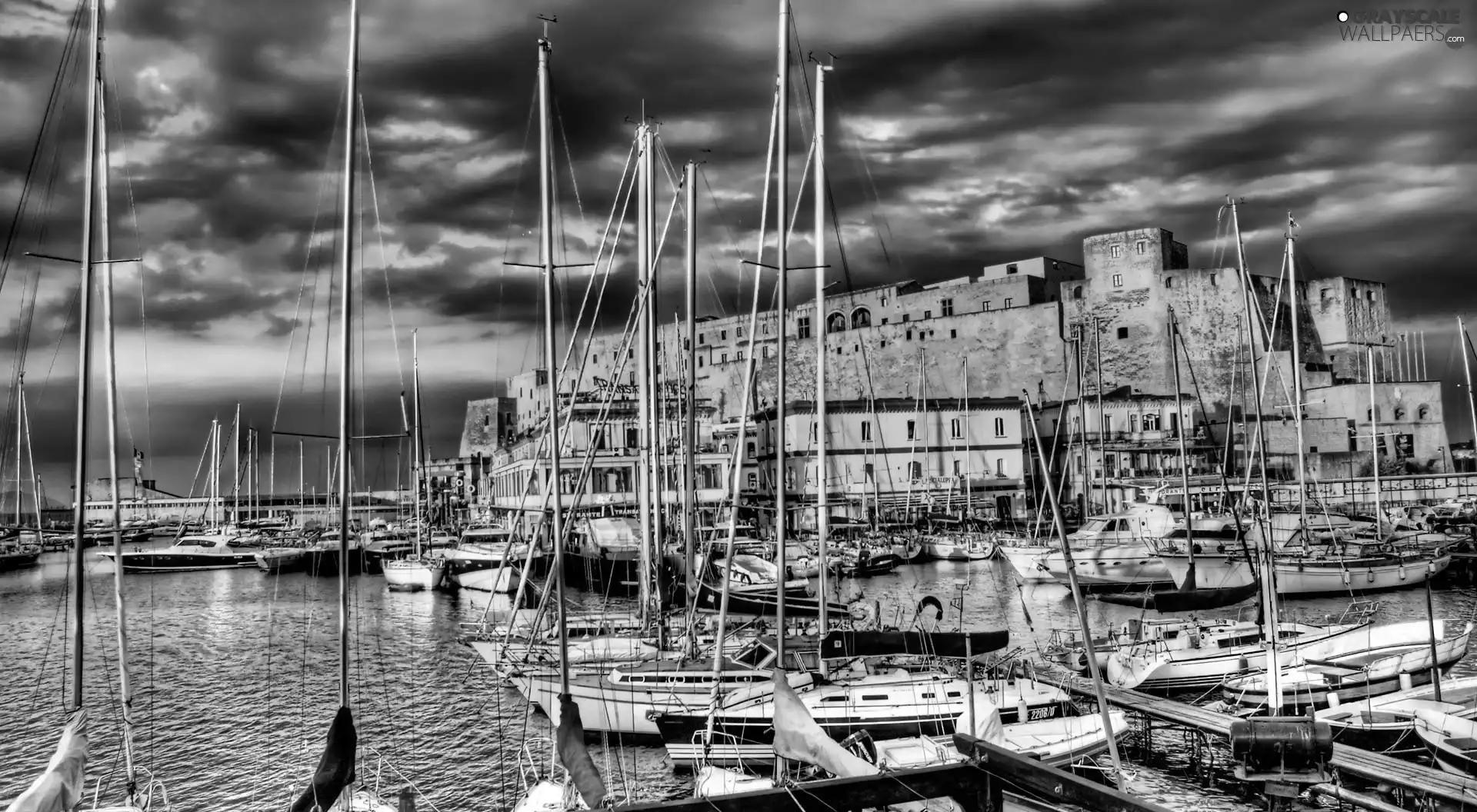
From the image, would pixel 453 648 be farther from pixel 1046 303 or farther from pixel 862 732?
pixel 1046 303

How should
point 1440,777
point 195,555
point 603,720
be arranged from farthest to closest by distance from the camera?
point 195,555 < point 603,720 < point 1440,777

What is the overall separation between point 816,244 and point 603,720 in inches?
389

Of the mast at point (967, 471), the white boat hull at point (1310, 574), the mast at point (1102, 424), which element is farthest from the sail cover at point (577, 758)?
the mast at point (967, 471)

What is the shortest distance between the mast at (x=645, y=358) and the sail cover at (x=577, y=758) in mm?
11341

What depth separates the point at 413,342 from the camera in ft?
182

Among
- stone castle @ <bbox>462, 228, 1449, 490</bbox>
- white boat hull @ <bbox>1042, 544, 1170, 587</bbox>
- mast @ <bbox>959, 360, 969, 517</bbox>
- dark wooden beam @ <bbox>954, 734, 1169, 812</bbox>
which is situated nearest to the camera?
dark wooden beam @ <bbox>954, 734, 1169, 812</bbox>

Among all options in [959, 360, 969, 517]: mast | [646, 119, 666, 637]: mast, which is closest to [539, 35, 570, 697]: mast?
[646, 119, 666, 637]: mast

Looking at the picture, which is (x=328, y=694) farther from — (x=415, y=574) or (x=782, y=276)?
(x=415, y=574)

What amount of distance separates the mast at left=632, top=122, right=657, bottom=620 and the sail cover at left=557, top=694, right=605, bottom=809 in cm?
1134

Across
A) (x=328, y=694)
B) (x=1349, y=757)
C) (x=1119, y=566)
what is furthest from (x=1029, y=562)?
(x=1349, y=757)

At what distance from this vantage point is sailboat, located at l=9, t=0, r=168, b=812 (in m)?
11.0

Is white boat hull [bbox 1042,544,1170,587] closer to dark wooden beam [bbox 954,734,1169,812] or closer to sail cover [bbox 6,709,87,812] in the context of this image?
dark wooden beam [bbox 954,734,1169,812]

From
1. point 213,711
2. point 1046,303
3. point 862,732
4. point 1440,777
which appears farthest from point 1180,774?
point 1046,303

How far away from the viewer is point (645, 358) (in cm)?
2428
